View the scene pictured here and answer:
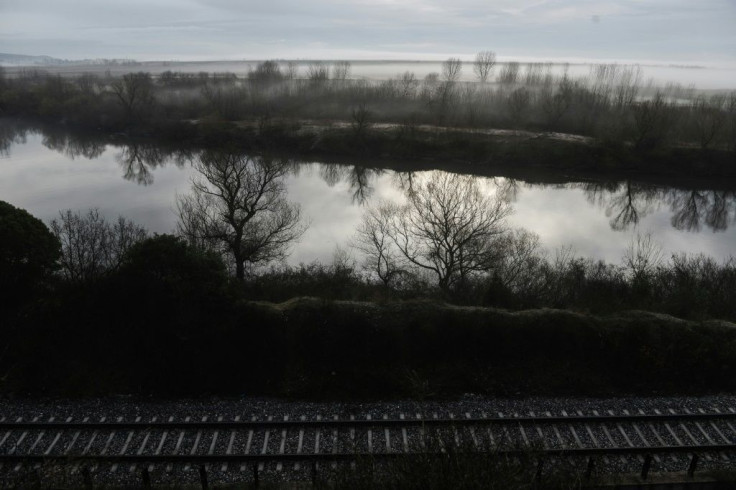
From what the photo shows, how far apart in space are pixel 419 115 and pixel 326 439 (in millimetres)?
51385

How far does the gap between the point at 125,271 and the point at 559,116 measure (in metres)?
49.6

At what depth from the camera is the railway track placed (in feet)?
30.9

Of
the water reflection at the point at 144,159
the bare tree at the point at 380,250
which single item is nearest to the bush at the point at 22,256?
the bare tree at the point at 380,250

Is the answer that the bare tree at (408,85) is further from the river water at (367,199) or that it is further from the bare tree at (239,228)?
the bare tree at (239,228)

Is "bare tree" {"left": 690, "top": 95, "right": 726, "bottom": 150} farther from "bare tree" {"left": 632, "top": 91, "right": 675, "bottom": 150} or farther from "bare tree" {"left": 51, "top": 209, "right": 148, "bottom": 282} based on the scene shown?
"bare tree" {"left": 51, "top": 209, "right": 148, "bottom": 282}

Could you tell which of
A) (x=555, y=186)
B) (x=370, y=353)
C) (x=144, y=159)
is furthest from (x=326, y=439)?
(x=144, y=159)

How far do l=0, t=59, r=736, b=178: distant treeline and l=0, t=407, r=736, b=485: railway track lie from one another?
36.0 m

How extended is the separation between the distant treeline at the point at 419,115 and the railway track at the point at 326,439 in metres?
36.0

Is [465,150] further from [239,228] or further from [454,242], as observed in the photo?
[239,228]

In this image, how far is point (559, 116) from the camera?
5269cm

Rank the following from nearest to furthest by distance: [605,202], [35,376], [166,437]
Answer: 1. [166,437]
2. [35,376]
3. [605,202]

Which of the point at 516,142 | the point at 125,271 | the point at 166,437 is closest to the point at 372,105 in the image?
the point at 516,142

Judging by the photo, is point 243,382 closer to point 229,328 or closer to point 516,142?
point 229,328

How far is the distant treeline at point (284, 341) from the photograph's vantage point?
40.1ft
